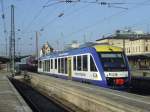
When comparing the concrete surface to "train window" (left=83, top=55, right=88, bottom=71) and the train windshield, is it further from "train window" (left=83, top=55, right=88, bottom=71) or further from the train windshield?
the train windshield

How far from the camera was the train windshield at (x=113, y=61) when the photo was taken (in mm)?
25047

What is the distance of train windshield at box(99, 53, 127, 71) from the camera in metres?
25.0

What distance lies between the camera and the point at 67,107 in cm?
2264

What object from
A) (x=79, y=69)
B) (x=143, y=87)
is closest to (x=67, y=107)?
(x=79, y=69)

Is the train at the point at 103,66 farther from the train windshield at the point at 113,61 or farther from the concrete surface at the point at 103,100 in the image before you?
the concrete surface at the point at 103,100

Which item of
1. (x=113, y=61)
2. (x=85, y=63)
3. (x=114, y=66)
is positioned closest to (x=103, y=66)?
(x=114, y=66)

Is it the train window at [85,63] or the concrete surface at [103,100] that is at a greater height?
the train window at [85,63]

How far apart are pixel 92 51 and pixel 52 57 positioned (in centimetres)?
1585

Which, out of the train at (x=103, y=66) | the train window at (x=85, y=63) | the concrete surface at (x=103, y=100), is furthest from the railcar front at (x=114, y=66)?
the concrete surface at (x=103, y=100)

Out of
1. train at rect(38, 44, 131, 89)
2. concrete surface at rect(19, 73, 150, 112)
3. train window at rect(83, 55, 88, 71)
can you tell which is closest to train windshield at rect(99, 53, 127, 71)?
train at rect(38, 44, 131, 89)

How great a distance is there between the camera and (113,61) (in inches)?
1008

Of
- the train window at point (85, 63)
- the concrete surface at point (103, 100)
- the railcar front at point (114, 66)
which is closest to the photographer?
the concrete surface at point (103, 100)

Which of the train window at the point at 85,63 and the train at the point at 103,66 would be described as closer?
the train at the point at 103,66

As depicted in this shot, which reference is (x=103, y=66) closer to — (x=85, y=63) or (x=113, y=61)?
(x=113, y=61)
